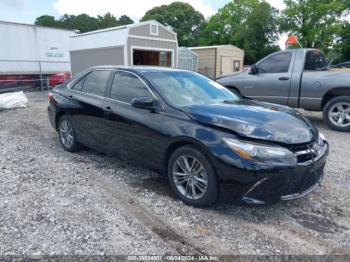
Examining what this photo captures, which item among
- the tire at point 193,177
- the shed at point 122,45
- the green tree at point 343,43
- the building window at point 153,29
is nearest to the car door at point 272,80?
the tire at point 193,177

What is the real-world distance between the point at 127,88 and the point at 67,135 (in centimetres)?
178

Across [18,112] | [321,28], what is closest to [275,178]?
[18,112]

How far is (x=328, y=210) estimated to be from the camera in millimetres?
3273

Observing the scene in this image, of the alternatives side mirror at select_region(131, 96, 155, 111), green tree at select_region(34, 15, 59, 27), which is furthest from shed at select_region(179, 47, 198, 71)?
green tree at select_region(34, 15, 59, 27)

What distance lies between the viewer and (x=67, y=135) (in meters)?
5.15

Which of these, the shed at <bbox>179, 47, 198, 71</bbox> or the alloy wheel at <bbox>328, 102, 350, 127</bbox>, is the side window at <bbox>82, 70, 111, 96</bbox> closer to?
the alloy wheel at <bbox>328, 102, 350, 127</bbox>

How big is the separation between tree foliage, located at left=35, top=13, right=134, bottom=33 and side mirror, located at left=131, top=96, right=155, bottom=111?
5277cm

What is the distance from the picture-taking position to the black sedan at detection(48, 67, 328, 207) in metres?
2.84

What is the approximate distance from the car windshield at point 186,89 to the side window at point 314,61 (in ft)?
12.8

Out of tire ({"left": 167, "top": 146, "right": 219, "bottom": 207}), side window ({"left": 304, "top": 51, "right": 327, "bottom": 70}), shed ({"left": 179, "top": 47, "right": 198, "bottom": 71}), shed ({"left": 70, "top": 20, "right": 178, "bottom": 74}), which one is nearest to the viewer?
tire ({"left": 167, "top": 146, "right": 219, "bottom": 207})

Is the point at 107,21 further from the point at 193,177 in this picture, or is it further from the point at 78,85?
the point at 193,177

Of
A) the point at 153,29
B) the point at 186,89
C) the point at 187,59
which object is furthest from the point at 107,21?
the point at 186,89

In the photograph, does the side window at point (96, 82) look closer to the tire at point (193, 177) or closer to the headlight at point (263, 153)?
the tire at point (193, 177)

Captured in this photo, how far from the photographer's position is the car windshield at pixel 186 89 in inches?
146
